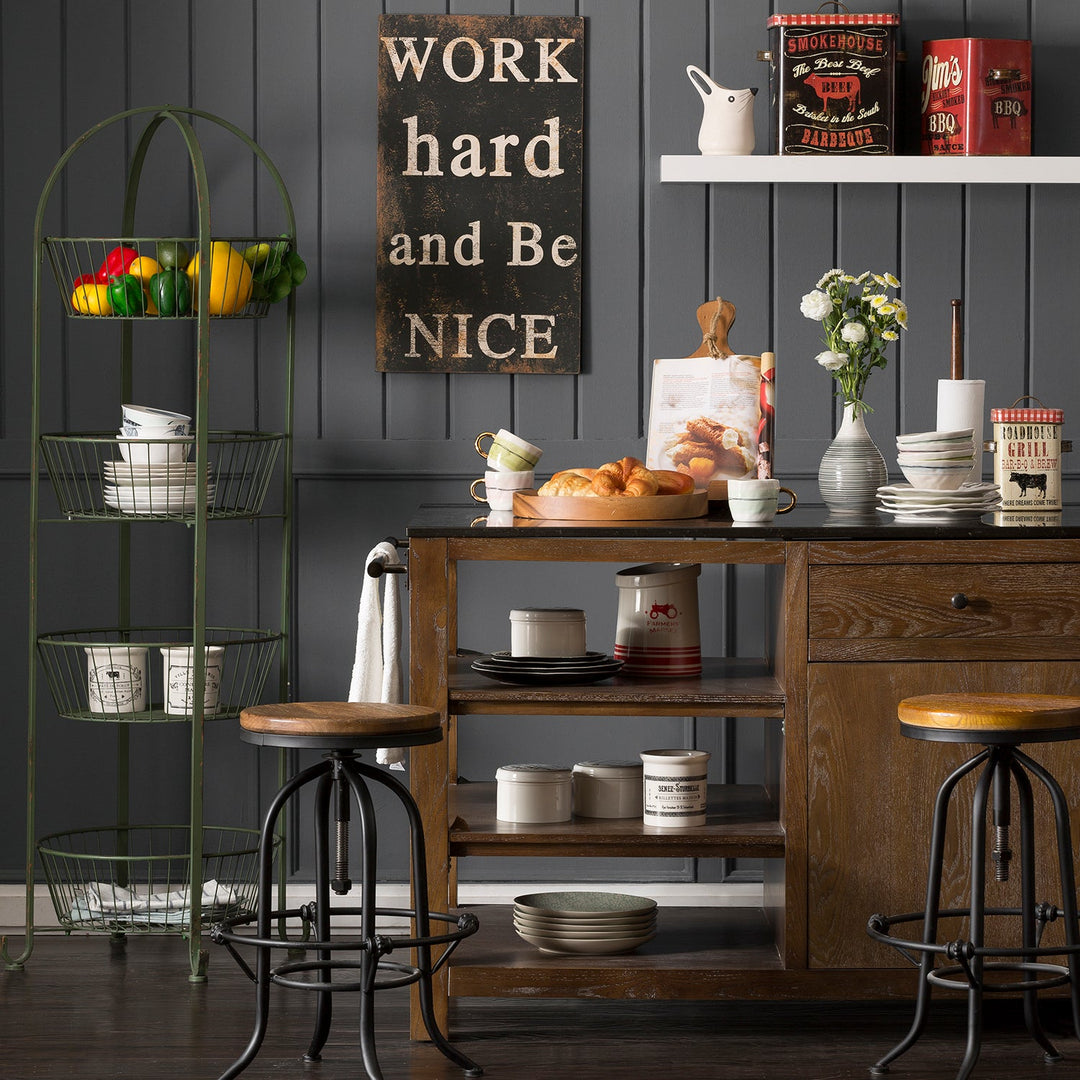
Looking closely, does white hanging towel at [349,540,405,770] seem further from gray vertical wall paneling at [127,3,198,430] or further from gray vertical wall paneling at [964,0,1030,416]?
gray vertical wall paneling at [964,0,1030,416]

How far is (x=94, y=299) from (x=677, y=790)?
1.55 metres

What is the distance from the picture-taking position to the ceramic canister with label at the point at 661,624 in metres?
A: 2.81

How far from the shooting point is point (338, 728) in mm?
2293

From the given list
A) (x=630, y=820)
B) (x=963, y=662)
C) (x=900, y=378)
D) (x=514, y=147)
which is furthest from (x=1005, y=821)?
(x=514, y=147)

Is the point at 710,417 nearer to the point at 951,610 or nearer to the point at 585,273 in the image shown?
the point at 585,273

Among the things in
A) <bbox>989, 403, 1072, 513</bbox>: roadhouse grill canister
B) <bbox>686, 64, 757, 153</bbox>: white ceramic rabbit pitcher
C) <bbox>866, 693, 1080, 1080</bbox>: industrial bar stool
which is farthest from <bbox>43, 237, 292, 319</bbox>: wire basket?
<bbox>866, 693, 1080, 1080</bbox>: industrial bar stool

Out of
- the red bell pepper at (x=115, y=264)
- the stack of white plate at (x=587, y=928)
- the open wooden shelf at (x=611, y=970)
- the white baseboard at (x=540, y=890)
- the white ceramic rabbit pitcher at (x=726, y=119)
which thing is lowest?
the white baseboard at (x=540, y=890)

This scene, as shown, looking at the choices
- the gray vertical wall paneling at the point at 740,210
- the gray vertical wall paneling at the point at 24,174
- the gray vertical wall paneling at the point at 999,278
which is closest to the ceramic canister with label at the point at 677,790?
the gray vertical wall paneling at the point at 740,210

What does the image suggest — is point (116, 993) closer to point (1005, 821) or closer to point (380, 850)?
point (380, 850)

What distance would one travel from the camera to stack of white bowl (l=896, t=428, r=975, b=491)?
2.72 meters

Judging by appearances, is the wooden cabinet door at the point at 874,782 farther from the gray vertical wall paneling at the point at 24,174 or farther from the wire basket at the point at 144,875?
the gray vertical wall paneling at the point at 24,174

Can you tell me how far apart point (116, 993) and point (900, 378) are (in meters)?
→ 2.14

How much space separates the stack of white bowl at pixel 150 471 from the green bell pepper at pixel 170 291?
0.71 feet

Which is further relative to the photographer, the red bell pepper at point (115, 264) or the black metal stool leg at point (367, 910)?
the red bell pepper at point (115, 264)
